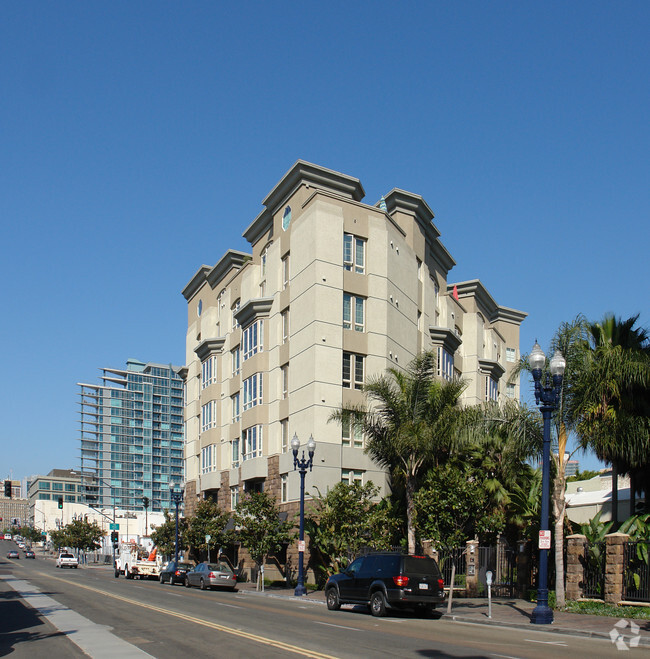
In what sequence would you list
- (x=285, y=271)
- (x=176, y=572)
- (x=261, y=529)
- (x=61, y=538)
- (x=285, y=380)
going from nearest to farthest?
(x=261, y=529) → (x=176, y=572) → (x=285, y=380) → (x=285, y=271) → (x=61, y=538)

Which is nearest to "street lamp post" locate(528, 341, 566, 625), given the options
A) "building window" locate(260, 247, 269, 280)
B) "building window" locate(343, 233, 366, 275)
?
→ "building window" locate(343, 233, 366, 275)

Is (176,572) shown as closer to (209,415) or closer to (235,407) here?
(235,407)

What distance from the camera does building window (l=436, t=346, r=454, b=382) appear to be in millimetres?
54312

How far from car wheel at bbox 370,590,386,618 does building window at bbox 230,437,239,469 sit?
30561 millimetres

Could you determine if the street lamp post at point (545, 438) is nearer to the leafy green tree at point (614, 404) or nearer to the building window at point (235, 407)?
the leafy green tree at point (614, 404)

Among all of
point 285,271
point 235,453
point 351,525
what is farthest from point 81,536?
point 351,525

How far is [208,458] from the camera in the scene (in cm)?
6006

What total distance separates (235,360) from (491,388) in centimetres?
2253

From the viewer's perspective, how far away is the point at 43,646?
615 inches

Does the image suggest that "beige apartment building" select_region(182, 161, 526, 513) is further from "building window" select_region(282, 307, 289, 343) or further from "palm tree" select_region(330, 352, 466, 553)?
"palm tree" select_region(330, 352, 466, 553)

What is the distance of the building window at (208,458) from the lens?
5866 cm

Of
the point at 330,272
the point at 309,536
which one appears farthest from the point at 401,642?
the point at 330,272

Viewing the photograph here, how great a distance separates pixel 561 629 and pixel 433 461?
15727mm

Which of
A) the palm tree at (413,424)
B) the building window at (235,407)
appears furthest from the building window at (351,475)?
the building window at (235,407)
